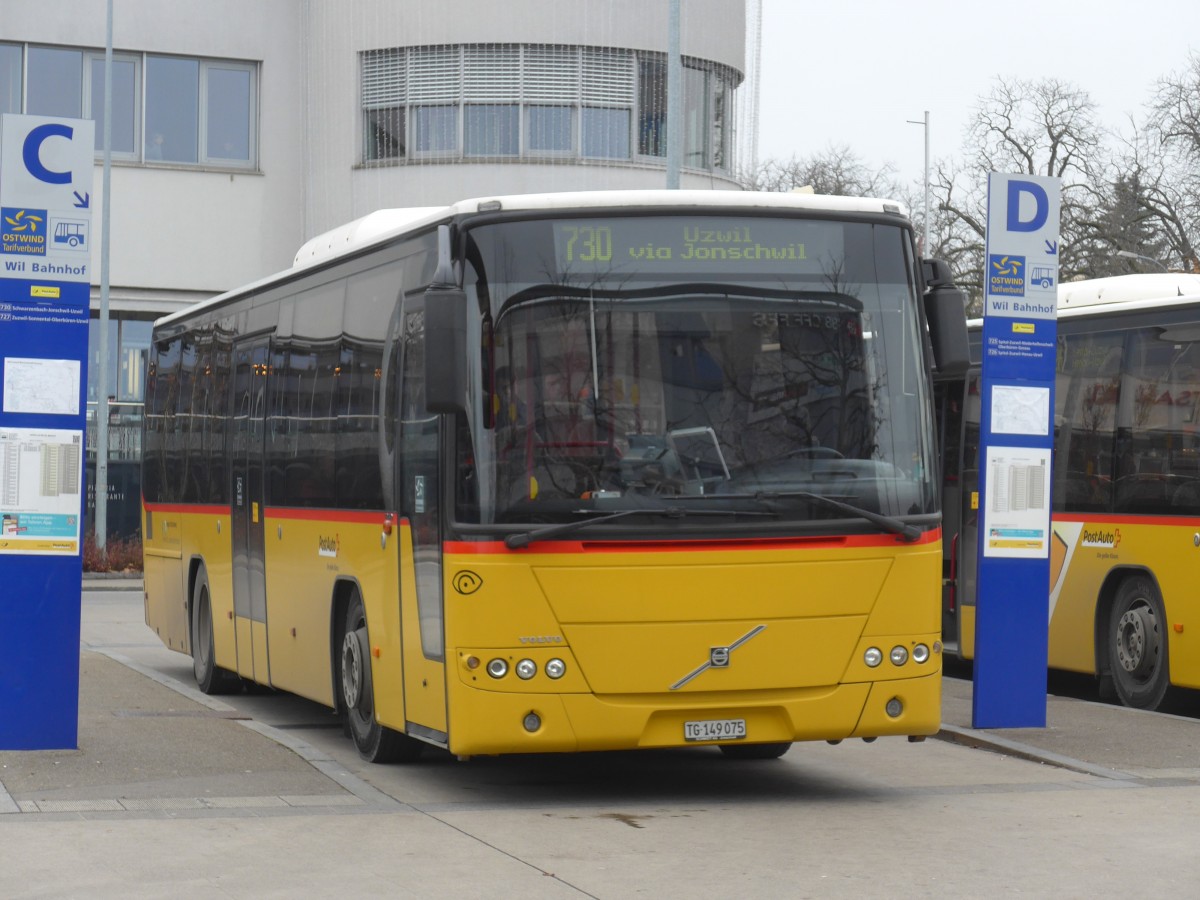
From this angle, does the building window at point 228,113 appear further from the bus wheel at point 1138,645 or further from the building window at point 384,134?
the bus wheel at point 1138,645

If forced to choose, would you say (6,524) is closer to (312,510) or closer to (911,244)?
(312,510)

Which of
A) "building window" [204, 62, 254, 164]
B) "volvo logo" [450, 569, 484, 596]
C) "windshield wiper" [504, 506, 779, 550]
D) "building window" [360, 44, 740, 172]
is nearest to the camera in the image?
"windshield wiper" [504, 506, 779, 550]

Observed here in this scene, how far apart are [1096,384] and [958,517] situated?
6.59 ft

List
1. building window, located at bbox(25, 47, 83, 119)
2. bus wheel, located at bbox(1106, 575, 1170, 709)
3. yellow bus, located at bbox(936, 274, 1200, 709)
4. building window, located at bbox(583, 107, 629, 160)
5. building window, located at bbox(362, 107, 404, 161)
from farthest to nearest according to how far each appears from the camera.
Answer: building window, located at bbox(25, 47, 83, 119), building window, located at bbox(362, 107, 404, 161), building window, located at bbox(583, 107, 629, 160), bus wheel, located at bbox(1106, 575, 1170, 709), yellow bus, located at bbox(936, 274, 1200, 709)

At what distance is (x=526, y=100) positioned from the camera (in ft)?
108

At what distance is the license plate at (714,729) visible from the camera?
32.4 ft

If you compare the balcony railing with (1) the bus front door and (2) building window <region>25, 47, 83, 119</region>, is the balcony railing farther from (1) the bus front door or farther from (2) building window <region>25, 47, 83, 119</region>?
(1) the bus front door

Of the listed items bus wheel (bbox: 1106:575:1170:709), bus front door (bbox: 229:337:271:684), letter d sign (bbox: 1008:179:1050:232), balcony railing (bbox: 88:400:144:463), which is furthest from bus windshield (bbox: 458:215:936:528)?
balcony railing (bbox: 88:400:144:463)

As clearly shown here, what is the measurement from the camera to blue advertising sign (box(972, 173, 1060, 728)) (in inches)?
512

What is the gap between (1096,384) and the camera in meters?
15.5

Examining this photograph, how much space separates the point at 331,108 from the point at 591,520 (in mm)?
26282

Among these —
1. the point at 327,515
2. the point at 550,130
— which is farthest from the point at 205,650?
the point at 550,130

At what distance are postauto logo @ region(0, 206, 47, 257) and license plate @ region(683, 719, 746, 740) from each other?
4.68 meters

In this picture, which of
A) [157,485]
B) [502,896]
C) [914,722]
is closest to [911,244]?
[914,722]
